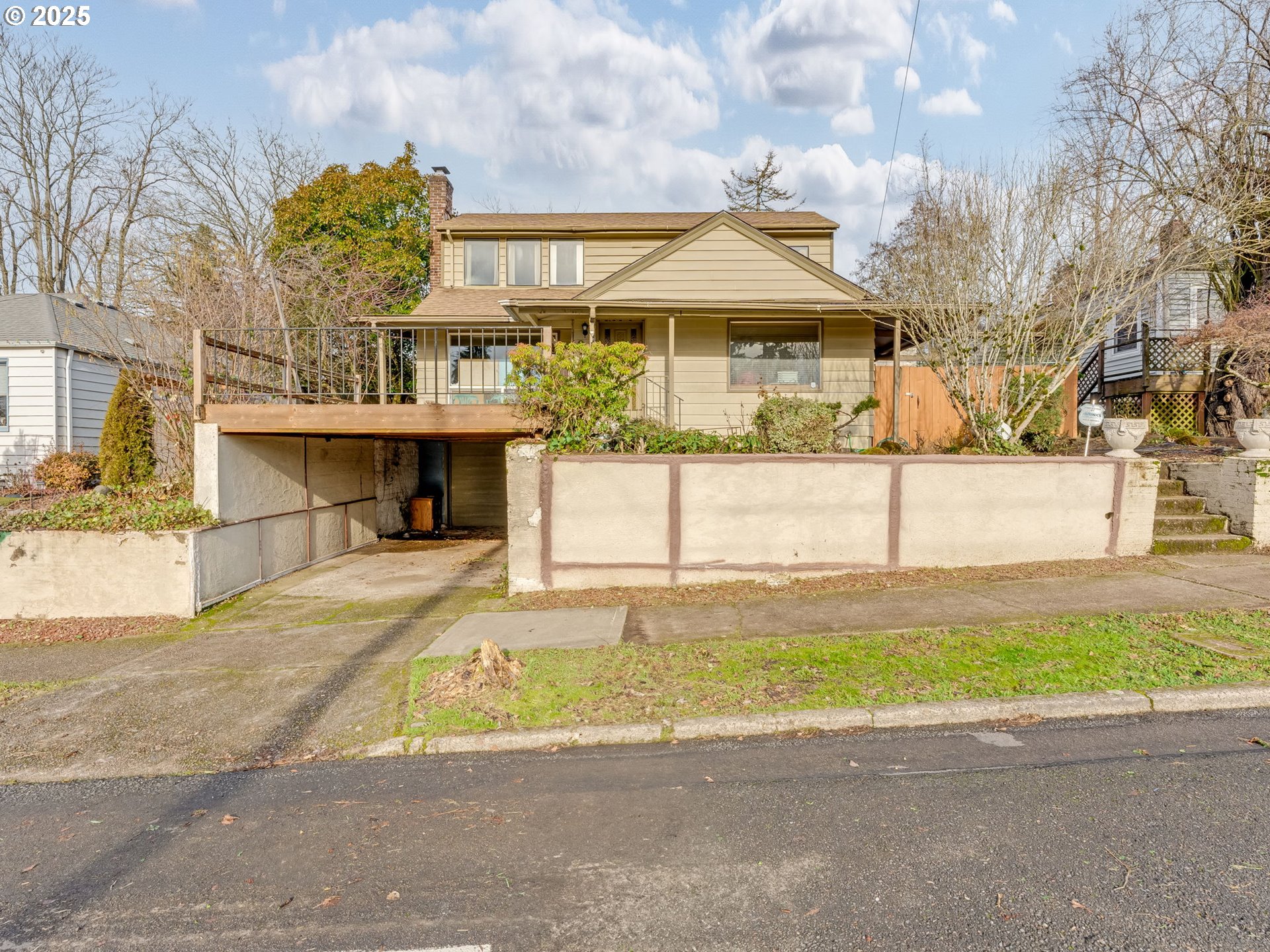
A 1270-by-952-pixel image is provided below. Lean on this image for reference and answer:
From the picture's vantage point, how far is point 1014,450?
31.1 ft

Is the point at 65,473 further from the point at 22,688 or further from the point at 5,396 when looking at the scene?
the point at 22,688

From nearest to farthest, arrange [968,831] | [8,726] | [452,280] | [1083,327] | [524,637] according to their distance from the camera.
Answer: [968,831] < [8,726] < [524,637] < [1083,327] < [452,280]

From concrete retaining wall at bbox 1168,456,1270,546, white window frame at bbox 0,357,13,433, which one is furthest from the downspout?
concrete retaining wall at bbox 1168,456,1270,546

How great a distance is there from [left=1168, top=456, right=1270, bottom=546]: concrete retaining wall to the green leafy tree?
67.1ft

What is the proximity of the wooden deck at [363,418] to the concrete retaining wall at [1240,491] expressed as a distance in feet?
31.2

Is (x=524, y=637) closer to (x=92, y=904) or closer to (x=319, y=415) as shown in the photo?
(x=92, y=904)

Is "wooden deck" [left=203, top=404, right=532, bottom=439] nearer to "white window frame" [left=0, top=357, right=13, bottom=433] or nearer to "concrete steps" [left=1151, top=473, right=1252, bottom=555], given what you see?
"concrete steps" [left=1151, top=473, right=1252, bottom=555]

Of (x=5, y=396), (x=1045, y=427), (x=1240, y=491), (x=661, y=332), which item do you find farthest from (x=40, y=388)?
(x=1240, y=491)

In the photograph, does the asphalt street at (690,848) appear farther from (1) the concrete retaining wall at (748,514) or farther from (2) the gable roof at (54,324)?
(2) the gable roof at (54,324)

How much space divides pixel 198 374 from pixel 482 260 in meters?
9.76

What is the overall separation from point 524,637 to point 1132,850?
4841mm

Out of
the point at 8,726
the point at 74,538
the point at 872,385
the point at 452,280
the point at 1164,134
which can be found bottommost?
the point at 8,726

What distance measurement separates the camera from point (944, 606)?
693 centimetres

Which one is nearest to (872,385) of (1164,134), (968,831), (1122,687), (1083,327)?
(1083,327)
